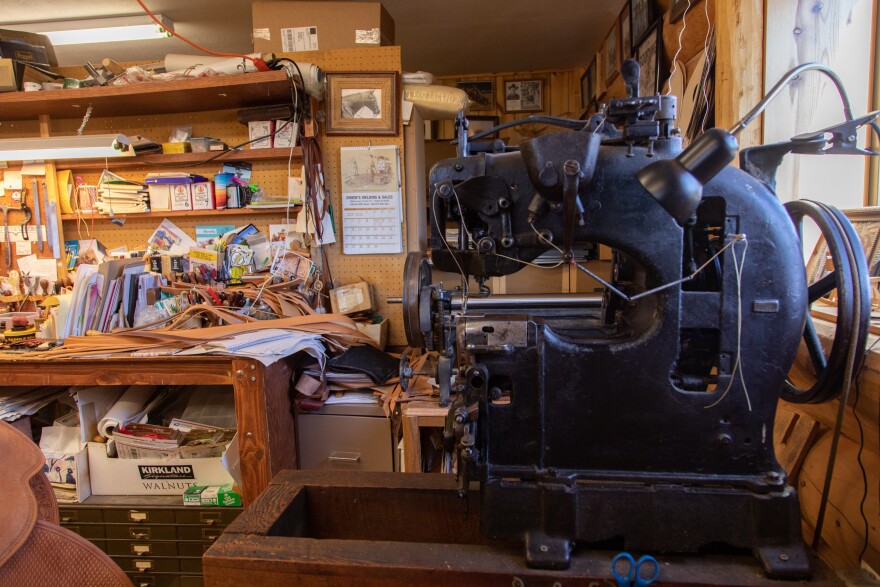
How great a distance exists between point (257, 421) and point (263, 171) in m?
1.38

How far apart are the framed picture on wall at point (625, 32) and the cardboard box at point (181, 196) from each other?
94.3 inches

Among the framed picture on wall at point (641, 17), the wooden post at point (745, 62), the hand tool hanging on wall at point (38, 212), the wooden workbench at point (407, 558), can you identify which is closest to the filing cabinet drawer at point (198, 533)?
the wooden workbench at point (407, 558)

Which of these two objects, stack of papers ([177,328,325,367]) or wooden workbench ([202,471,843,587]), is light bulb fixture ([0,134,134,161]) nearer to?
stack of papers ([177,328,325,367])

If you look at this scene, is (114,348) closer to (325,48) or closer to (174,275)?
(174,275)

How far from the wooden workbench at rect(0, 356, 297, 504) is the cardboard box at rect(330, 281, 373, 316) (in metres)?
0.63

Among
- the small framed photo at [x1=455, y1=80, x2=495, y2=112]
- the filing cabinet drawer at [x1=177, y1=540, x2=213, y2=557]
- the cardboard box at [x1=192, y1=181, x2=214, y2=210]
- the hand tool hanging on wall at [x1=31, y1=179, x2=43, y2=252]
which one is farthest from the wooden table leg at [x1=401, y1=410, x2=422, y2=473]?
the small framed photo at [x1=455, y1=80, x2=495, y2=112]

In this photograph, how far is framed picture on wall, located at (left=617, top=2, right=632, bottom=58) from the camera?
252cm

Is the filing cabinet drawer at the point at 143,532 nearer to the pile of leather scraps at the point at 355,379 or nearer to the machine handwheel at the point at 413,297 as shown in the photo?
the pile of leather scraps at the point at 355,379

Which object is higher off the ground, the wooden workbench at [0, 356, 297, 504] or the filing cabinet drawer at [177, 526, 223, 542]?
the wooden workbench at [0, 356, 297, 504]

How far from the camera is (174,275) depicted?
2.34 metres

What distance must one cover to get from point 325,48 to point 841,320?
8.06 ft

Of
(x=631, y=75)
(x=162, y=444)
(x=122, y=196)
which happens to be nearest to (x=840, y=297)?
(x=631, y=75)

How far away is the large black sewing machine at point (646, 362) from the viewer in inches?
26.7

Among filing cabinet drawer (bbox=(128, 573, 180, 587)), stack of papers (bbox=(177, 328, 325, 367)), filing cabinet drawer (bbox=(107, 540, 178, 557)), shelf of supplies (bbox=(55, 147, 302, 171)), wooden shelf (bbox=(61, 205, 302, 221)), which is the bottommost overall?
filing cabinet drawer (bbox=(128, 573, 180, 587))
